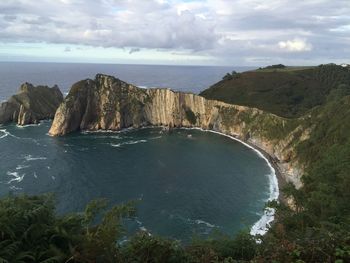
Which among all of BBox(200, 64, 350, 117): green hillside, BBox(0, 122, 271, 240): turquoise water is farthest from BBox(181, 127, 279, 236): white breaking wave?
BBox(200, 64, 350, 117): green hillside

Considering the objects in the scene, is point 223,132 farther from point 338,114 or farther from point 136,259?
point 136,259

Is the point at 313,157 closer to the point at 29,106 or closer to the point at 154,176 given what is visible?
the point at 154,176

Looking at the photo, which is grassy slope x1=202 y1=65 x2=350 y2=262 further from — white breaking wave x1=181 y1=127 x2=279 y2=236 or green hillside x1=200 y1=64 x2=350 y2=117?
white breaking wave x1=181 y1=127 x2=279 y2=236

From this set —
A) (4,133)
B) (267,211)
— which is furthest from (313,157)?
(4,133)

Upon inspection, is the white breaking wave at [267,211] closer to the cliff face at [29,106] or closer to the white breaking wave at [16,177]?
the white breaking wave at [16,177]

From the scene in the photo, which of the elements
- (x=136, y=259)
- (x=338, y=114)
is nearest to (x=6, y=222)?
(x=136, y=259)

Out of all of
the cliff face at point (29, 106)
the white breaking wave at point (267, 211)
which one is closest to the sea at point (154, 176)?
the white breaking wave at point (267, 211)
